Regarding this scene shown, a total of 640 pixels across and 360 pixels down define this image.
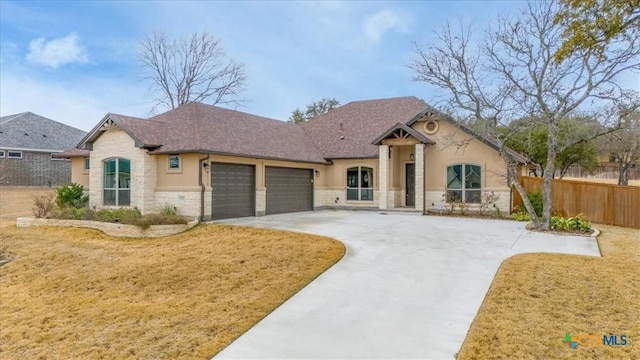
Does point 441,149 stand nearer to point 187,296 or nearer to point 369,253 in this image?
point 369,253

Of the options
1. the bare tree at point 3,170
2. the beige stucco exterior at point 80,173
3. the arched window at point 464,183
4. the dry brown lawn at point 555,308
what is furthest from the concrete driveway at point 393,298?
the bare tree at point 3,170

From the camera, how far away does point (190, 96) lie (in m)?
34.3

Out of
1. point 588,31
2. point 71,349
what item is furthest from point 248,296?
point 588,31

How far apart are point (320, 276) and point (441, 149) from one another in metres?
12.8

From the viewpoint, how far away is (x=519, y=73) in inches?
554

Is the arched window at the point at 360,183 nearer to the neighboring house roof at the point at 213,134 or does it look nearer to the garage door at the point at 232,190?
the neighboring house roof at the point at 213,134

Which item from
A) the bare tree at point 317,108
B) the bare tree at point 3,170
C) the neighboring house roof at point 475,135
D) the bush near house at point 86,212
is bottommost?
the bush near house at point 86,212

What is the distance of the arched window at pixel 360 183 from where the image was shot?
2012 cm

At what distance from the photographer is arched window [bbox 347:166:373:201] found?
792 inches

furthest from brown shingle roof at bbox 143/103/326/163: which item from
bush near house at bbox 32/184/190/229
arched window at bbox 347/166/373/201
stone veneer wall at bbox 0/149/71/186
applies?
stone veneer wall at bbox 0/149/71/186

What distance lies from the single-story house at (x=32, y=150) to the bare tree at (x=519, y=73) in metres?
26.8

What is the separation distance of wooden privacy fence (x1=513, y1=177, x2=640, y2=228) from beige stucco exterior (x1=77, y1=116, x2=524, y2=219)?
2126 millimetres

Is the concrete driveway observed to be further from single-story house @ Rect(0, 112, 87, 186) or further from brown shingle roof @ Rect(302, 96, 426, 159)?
single-story house @ Rect(0, 112, 87, 186)

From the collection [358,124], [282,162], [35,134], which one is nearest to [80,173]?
[282,162]
